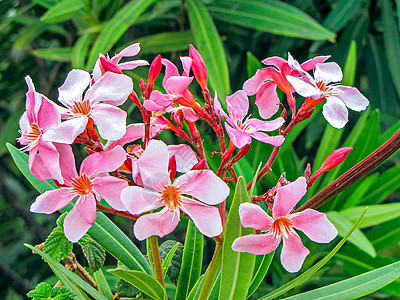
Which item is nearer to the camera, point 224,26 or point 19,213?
point 19,213

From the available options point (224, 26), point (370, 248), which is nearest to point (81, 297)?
point (370, 248)

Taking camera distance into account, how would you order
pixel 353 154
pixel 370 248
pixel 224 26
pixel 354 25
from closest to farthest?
1. pixel 370 248
2. pixel 353 154
3. pixel 354 25
4. pixel 224 26

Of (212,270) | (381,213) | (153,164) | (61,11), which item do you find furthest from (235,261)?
(61,11)

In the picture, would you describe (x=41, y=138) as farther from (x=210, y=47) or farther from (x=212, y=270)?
(x=210, y=47)

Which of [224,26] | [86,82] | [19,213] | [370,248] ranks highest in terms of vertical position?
[86,82]

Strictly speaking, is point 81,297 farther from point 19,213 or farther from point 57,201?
point 19,213

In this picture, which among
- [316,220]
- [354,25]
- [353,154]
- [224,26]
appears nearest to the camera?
[316,220]

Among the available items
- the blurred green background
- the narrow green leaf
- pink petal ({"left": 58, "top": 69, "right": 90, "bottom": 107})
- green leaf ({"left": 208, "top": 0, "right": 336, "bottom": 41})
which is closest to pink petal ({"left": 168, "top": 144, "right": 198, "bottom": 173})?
pink petal ({"left": 58, "top": 69, "right": 90, "bottom": 107})

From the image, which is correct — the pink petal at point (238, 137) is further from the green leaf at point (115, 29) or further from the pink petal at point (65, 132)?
the green leaf at point (115, 29)

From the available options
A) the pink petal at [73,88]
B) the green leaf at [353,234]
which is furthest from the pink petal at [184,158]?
the green leaf at [353,234]
